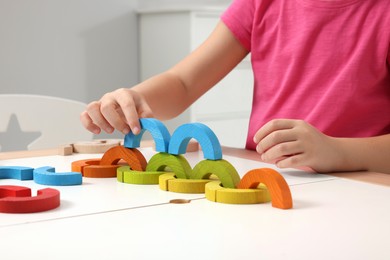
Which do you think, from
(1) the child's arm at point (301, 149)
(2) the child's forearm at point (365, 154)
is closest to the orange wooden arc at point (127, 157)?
(1) the child's arm at point (301, 149)

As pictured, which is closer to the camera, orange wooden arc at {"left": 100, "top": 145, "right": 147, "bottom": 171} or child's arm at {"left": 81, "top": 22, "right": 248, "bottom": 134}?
orange wooden arc at {"left": 100, "top": 145, "right": 147, "bottom": 171}

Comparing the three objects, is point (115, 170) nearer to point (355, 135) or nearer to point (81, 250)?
point (81, 250)

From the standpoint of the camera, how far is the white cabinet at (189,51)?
7.30 ft

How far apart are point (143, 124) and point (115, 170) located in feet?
0.22

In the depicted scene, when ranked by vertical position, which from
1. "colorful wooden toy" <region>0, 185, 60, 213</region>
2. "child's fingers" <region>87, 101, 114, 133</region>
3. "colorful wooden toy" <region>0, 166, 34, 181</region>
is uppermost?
→ "child's fingers" <region>87, 101, 114, 133</region>

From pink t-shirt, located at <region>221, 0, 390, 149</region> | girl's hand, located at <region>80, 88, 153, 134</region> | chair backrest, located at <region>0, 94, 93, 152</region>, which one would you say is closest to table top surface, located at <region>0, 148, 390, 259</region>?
girl's hand, located at <region>80, 88, 153, 134</region>

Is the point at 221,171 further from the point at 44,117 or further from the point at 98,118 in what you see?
the point at 44,117

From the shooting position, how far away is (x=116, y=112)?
33.9 inches

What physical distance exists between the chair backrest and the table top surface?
A: 0.63 metres

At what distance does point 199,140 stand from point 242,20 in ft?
1.77

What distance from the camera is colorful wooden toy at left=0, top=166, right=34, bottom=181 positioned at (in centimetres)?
76

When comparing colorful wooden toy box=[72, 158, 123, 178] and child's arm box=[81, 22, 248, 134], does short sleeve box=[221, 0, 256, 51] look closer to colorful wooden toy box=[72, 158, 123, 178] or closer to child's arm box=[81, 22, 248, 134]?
child's arm box=[81, 22, 248, 134]

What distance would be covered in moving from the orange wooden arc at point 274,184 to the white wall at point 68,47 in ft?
5.31

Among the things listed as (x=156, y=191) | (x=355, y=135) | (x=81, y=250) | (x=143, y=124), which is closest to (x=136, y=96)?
(x=143, y=124)
